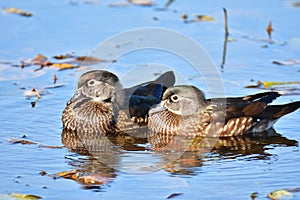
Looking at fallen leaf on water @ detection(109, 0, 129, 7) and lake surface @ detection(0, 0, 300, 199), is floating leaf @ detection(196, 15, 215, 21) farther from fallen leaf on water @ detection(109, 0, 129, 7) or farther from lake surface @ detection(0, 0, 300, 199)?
fallen leaf on water @ detection(109, 0, 129, 7)

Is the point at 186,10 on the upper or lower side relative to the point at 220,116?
upper

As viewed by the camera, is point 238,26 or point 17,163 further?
point 238,26

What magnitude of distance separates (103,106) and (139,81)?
1486mm

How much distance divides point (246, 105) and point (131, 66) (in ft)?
9.76

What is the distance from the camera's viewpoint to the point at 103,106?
36.8 ft

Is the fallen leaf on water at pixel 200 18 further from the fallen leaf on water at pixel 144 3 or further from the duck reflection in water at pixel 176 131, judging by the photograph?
the duck reflection in water at pixel 176 131

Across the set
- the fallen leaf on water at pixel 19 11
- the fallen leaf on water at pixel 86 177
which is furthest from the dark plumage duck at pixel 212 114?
the fallen leaf on water at pixel 19 11

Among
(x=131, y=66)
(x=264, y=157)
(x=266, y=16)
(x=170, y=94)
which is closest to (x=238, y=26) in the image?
(x=266, y=16)

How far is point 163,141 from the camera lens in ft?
34.6

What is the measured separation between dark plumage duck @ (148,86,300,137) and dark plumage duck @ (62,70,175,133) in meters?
0.29

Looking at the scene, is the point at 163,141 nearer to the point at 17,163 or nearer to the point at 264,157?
the point at 264,157

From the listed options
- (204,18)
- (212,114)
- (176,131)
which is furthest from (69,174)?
(204,18)

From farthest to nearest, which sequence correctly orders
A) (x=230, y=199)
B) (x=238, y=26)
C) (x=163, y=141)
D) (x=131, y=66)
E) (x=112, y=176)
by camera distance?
(x=238, y=26)
(x=131, y=66)
(x=163, y=141)
(x=112, y=176)
(x=230, y=199)

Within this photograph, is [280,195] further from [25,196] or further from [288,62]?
[288,62]
